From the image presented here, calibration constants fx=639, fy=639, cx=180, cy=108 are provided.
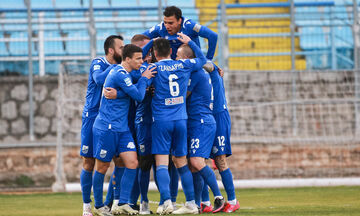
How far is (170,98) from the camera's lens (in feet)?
24.6

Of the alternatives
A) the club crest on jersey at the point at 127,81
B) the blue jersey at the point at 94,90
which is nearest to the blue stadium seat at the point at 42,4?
the blue jersey at the point at 94,90

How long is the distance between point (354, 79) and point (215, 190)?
7.20 metres

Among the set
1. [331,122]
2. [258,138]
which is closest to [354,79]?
[331,122]

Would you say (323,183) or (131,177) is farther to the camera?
(323,183)

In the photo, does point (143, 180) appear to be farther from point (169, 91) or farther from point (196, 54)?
point (196, 54)

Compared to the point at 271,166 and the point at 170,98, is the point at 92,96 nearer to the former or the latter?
the point at 170,98

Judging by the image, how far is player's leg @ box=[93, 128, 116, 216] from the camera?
23.7 feet

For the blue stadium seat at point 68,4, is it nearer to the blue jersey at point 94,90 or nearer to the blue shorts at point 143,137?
the blue jersey at point 94,90

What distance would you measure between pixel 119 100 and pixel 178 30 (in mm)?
1697

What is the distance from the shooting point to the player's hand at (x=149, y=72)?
7396mm

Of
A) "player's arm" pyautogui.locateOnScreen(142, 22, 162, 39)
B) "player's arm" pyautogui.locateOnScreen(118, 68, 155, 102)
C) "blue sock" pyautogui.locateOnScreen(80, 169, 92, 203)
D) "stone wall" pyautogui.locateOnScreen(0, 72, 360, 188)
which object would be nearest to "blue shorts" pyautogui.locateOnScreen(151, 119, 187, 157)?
"player's arm" pyautogui.locateOnScreen(118, 68, 155, 102)

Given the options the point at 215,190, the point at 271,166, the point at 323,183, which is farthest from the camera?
the point at 271,166

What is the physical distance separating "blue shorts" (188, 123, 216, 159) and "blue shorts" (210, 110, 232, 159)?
10.7 inches

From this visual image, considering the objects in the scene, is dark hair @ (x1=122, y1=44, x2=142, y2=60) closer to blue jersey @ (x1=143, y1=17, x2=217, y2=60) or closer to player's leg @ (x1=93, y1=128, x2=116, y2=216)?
player's leg @ (x1=93, y1=128, x2=116, y2=216)
